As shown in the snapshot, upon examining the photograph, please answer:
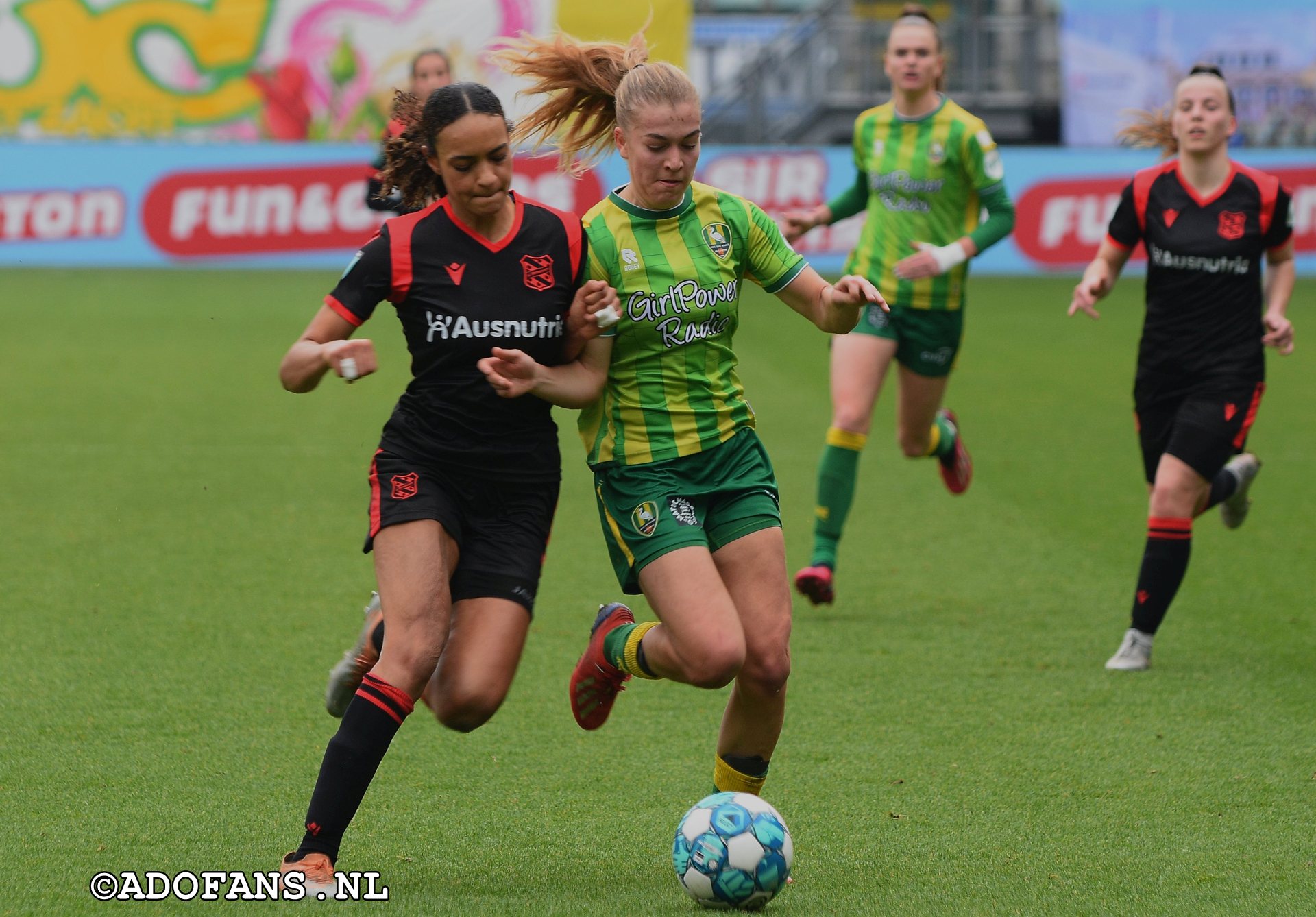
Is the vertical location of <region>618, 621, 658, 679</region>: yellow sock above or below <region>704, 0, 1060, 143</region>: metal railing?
below

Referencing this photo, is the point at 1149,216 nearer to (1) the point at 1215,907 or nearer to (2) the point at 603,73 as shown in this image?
(2) the point at 603,73

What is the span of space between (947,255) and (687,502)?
281 centimetres

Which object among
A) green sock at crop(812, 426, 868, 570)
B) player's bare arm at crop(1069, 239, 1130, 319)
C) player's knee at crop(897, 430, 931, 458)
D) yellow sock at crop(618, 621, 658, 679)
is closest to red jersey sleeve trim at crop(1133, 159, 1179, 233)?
player's bare arm at crop(1069, 239, 1130, 319)

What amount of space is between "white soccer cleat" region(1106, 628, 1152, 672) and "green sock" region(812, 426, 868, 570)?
1315 mm

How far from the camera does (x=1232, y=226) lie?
6195mm

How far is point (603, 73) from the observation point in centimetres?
456

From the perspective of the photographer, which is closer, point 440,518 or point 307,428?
point 440,518

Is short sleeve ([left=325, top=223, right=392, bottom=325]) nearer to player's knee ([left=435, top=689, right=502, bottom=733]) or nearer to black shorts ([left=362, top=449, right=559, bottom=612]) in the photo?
black shorts ([left=362, top=449, right=559, bottom=612])

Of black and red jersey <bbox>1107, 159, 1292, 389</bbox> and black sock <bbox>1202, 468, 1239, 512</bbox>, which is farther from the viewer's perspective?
black sock <bbox>1202, 468, 1239, 512</bbox>

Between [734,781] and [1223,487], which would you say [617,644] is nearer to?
[734,781]

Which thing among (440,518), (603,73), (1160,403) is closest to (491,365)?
(440,518)

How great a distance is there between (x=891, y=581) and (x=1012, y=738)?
2277 mm

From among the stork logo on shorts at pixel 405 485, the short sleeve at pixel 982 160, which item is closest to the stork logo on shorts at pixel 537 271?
the stork logo on shorts at pixel 405 485

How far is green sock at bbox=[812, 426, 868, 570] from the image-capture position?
712cm
